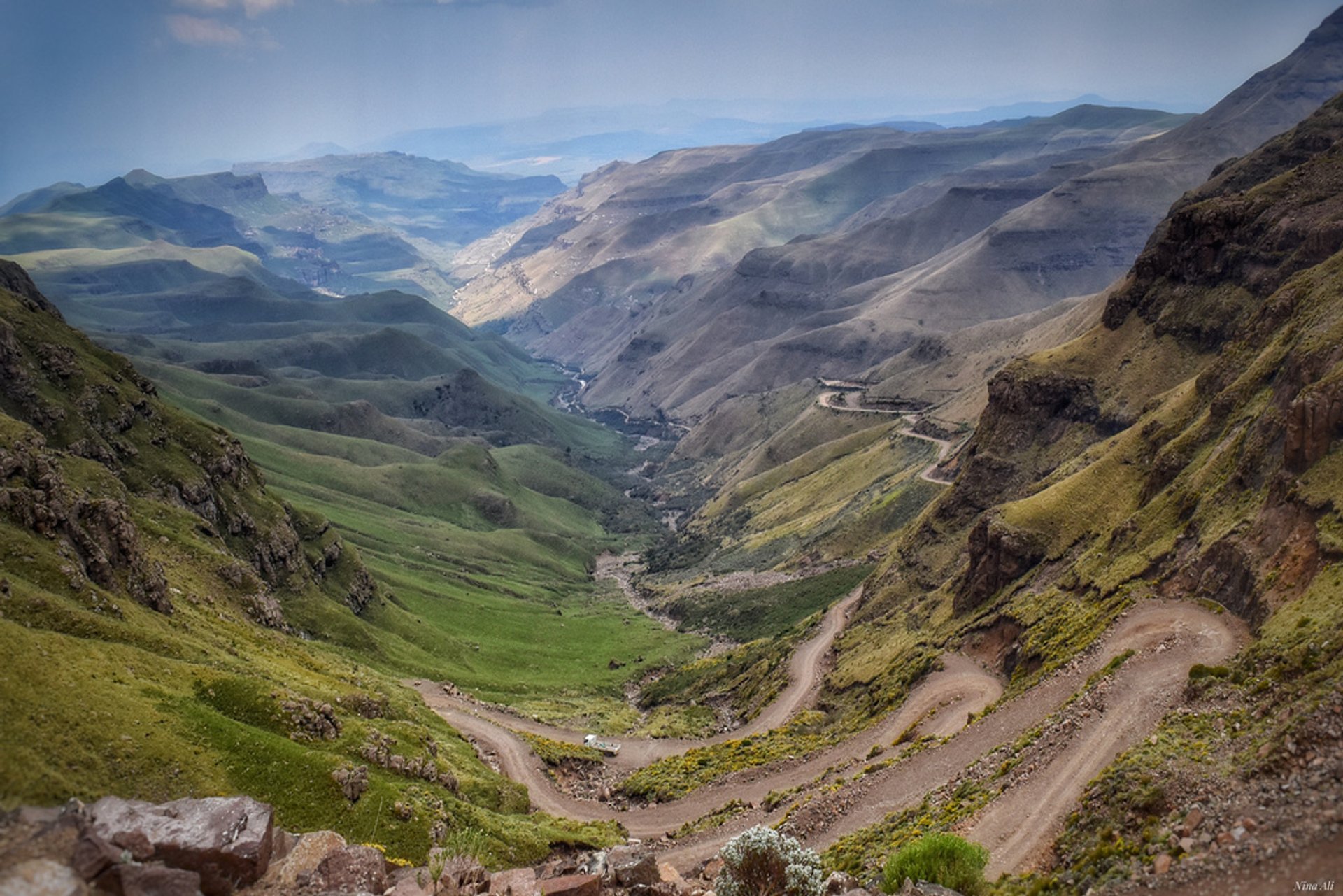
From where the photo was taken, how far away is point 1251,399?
67375 mm

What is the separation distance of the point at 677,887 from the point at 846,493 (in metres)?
169

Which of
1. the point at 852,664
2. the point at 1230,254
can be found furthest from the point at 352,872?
the point at 1230,254

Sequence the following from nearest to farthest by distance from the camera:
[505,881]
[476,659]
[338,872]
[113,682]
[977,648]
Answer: [338,872], [505,881], [113,682], [977,648], [476,659]

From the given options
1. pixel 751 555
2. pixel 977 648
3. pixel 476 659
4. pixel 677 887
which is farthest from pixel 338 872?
pixel 751 555

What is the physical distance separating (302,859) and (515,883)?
837 centimetres

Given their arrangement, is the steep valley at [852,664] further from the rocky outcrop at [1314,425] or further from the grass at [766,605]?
the grass at [766,605]

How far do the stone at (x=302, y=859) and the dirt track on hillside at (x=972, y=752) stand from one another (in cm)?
2671

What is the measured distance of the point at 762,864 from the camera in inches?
1246

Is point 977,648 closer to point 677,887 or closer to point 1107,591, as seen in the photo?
point 1107,591

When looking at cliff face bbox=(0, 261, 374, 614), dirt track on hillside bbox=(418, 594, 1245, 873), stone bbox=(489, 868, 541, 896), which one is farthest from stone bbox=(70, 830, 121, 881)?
cliff face bbox=(0, 261, 374, 614)

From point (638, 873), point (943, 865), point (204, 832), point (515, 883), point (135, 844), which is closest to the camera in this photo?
point (135, 844)

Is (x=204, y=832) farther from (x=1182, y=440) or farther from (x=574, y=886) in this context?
(x=1182, y=440)

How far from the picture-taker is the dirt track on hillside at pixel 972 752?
3934 cm

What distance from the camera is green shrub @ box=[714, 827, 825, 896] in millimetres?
31236
